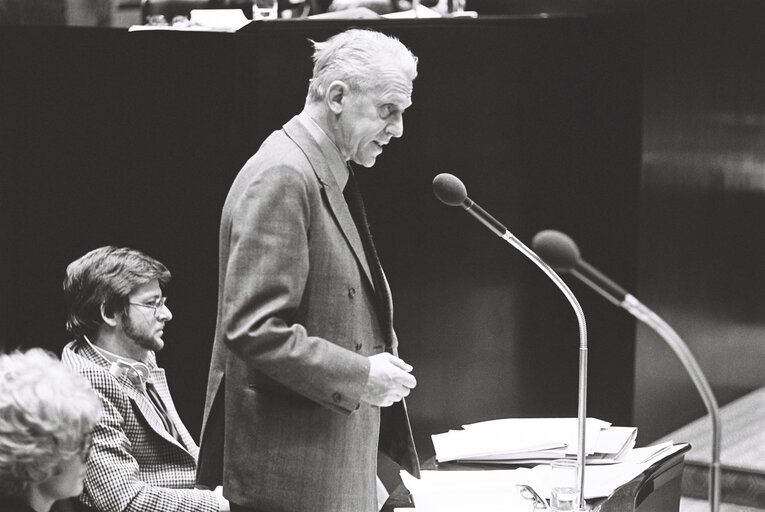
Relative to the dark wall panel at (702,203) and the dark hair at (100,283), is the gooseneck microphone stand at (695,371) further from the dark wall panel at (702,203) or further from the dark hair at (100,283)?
the dark wall panel at (702,203)

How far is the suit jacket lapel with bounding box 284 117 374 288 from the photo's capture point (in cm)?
183

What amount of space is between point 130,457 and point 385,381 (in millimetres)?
697

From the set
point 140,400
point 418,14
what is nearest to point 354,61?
point 140,400

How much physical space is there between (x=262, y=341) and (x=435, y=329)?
4.63 ft

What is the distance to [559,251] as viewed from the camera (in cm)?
140

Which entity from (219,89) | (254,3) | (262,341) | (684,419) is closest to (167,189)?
(219,89)

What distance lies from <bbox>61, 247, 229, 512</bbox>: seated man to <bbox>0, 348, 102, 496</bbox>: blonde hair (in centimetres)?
57

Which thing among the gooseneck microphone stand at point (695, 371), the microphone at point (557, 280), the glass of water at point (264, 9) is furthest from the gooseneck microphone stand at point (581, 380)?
the glass of water at point (264, 9)

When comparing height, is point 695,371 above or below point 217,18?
below

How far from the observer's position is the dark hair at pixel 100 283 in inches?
94.3

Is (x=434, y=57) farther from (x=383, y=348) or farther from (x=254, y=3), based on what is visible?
(x=383, y=348)

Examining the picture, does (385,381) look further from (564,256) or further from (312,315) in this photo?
(564,256)

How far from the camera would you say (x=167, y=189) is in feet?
9.76

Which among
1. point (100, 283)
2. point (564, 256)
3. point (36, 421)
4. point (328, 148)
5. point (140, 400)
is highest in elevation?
point (328, 148)
